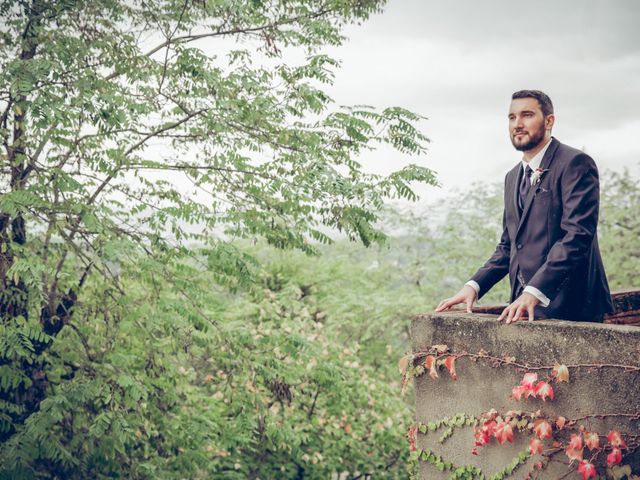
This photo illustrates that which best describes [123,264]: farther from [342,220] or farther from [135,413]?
[342,220]

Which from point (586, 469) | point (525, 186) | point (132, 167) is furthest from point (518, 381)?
point (132, 167)

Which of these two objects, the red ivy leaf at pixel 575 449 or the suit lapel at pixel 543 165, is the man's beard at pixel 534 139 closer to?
the suit lapel at pixel 543 165

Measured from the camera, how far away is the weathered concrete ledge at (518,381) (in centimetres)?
348

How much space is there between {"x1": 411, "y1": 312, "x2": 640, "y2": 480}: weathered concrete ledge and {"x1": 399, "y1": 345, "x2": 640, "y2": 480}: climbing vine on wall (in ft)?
0.06

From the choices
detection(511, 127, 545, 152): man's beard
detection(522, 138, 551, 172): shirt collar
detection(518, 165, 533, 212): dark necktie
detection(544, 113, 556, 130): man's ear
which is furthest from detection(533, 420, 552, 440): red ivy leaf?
detection(544, 113, 556, 130): man's ear

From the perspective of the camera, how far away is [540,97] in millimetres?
3963

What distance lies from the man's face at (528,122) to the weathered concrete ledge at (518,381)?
102 centimetres

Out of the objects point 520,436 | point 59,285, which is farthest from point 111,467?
point 520,436

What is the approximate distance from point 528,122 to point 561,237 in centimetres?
67

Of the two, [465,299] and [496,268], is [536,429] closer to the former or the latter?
[465,299]

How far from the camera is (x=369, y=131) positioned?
707 centimetres

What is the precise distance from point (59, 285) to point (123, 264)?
112cm

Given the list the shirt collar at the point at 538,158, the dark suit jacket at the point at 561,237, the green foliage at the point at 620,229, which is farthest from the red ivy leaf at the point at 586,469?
the green foliage at the point at 620,229

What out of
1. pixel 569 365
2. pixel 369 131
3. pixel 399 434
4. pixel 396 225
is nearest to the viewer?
pixel 569 365
